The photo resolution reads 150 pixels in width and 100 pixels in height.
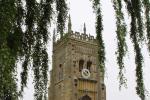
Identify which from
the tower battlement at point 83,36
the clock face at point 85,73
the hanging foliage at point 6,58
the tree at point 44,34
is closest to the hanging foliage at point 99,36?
the tree at point 44,34

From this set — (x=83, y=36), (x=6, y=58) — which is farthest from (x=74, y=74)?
(x=6, y=58)

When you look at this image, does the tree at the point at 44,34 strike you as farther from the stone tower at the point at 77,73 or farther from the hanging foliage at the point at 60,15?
the stone tower at the point at 77,73

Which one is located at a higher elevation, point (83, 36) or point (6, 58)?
point (83, 36)

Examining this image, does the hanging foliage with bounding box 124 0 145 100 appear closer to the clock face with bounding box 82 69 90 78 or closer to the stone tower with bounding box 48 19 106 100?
the stone tower with bounding box 48 19 106 100

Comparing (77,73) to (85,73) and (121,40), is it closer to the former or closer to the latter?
(85,73)

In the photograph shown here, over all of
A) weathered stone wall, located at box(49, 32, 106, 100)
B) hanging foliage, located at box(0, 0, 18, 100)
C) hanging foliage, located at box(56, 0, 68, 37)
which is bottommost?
hanging foliage, located at box(0, 0, 18, 100)

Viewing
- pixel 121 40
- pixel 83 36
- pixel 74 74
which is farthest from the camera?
pixel 83 36

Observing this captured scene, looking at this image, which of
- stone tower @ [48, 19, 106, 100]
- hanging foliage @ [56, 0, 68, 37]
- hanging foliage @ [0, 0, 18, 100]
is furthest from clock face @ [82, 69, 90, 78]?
hanging foliage @ [0, 0, 18, 100]

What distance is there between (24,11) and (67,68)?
1772 inches

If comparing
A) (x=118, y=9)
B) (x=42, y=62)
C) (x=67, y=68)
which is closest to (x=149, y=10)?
(x=118, y=9)

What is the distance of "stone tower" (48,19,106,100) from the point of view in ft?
163

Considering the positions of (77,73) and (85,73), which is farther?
(85,73)

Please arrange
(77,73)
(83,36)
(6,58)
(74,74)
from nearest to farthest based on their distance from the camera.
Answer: (6,58)
(74,74)
(77,73)
(83,36)

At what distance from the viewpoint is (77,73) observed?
5003cm
